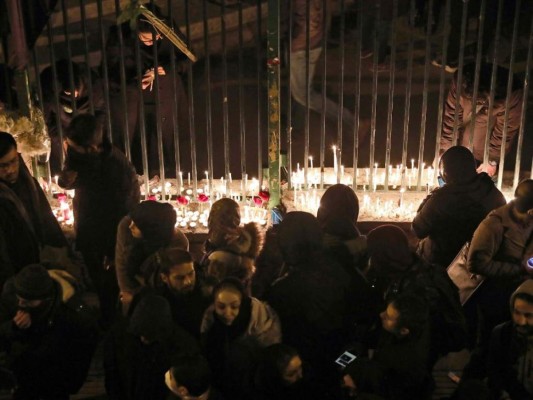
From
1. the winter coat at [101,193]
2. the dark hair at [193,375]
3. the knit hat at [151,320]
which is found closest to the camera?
the dark hair at [193,375]

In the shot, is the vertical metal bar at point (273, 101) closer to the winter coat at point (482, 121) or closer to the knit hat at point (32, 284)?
the winter coat at point (482, 121)

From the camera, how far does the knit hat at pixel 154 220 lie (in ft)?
16.4

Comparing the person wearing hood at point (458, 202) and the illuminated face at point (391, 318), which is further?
the person wearing hood at point (458, 202)

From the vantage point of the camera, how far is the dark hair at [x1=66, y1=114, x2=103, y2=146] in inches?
214

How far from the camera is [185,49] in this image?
6.74m

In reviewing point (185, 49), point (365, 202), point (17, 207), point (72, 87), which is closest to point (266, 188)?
point (365, 202)

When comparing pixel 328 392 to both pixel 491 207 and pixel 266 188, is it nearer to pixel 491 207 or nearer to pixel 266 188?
pixel 491 207

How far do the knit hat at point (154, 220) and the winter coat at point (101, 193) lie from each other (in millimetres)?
727

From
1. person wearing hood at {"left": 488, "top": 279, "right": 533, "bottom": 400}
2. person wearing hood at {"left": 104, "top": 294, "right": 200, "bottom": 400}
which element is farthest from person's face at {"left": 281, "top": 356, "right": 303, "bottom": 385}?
person wearing hood at {"left": 488, "top": 279, "right": 533, "bottom": 400}

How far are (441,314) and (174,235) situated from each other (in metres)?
1.95

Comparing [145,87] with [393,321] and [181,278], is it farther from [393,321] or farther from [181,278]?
[393,321]

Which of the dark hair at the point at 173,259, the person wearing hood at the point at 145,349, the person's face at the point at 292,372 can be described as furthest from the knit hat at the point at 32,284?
the person's face at the point at 292,372

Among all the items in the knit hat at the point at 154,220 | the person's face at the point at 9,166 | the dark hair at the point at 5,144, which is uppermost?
the dark hair at the point at 5,144

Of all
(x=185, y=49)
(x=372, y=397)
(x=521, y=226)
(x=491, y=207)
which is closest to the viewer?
(x=372, y=397)
